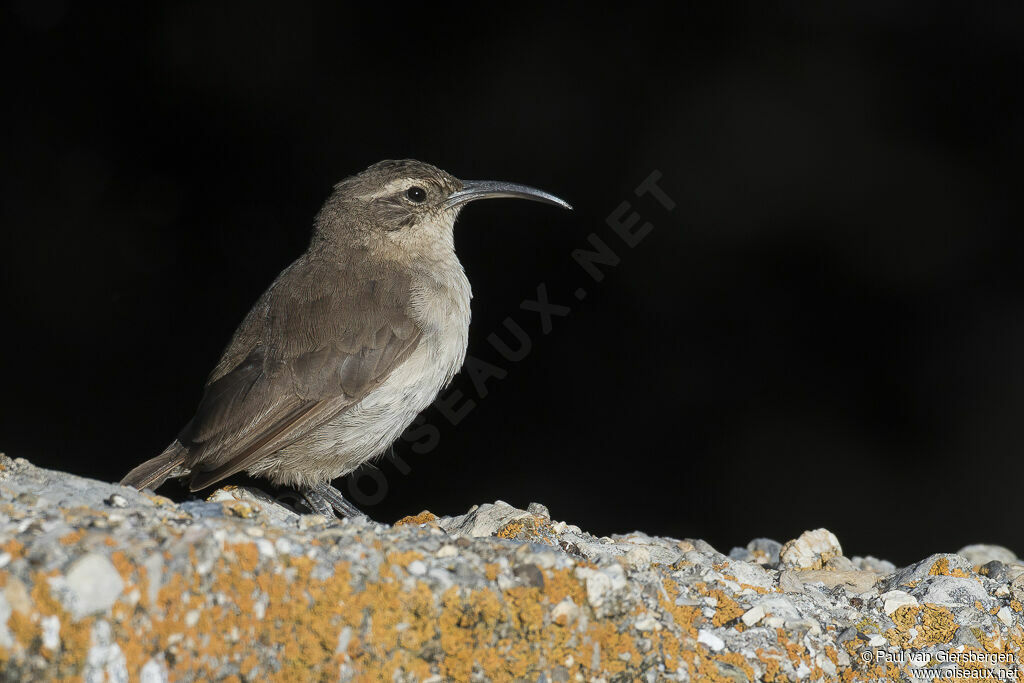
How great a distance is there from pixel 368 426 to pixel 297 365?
1.51 ft

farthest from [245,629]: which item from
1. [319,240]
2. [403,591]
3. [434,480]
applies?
[434,480]

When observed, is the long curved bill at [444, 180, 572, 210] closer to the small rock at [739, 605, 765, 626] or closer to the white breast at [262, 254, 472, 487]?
the white breast at [262, 254, 472, 487]

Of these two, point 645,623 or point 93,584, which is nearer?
point 93,584

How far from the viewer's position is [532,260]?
711 centimetres

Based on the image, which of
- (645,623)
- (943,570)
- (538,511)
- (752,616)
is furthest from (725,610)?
(943,570)

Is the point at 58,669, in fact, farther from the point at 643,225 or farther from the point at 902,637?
the point at 643,225

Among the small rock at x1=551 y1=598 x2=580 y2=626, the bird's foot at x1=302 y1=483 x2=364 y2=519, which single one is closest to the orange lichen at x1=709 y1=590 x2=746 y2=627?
the small rock at x1=551 y1=598 x2=580 y2=626

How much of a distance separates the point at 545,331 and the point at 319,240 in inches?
91.3

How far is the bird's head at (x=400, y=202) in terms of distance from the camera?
5320 millimetres

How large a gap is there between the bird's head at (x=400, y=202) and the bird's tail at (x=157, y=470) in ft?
5.08

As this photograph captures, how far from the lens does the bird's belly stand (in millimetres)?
4605

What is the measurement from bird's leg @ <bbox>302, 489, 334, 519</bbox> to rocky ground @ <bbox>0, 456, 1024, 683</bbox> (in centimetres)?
135

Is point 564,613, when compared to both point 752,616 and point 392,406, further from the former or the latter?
point 392,406

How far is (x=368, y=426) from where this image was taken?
15.2 feet
